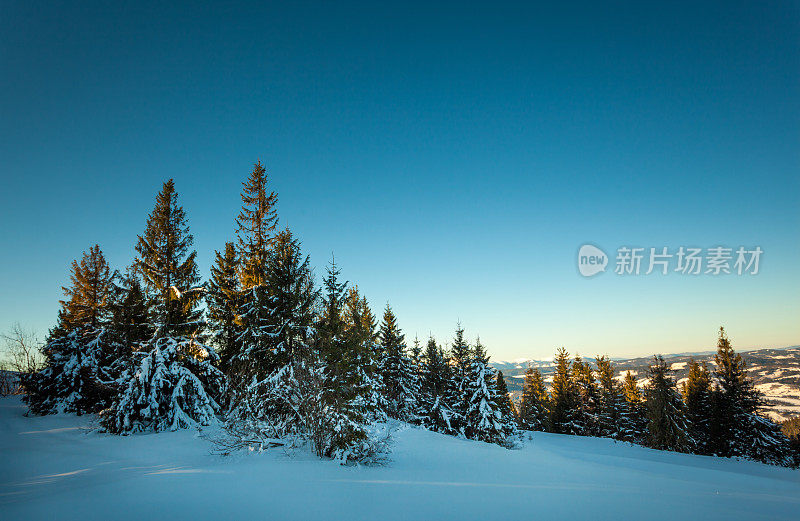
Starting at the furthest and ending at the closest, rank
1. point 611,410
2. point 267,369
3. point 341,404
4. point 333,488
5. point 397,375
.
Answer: point 611,410 < point 397,375 < point 267,369 < point 341,404 < point 333,488

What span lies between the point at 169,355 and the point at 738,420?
40657 millimetres

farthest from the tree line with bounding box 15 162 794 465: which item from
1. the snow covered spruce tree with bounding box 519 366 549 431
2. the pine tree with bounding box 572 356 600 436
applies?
the snow covered spruce tree with bounding box 519 366 549 431

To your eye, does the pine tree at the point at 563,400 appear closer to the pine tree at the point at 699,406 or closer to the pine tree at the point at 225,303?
the pine tree at the point at 699,406

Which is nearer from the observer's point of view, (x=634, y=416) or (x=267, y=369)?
(x=267, y=369)

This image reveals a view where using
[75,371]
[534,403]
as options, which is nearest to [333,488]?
[75,371]

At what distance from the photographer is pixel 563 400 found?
3688cm

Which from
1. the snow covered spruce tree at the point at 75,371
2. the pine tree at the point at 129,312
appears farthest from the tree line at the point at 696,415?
the snow covered spruce tree at the point at 75,371

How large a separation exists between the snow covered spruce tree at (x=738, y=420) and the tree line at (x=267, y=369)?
0.09 meters

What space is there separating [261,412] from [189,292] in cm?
1102

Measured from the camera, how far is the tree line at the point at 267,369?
10.8 metres

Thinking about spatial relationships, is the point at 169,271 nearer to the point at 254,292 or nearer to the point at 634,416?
the point at 254,292

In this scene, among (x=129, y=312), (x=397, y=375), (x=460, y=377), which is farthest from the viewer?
(x=397, y=375)

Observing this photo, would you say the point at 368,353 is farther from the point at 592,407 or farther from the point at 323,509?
the point at 592,407

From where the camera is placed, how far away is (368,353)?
1172 centimetres
